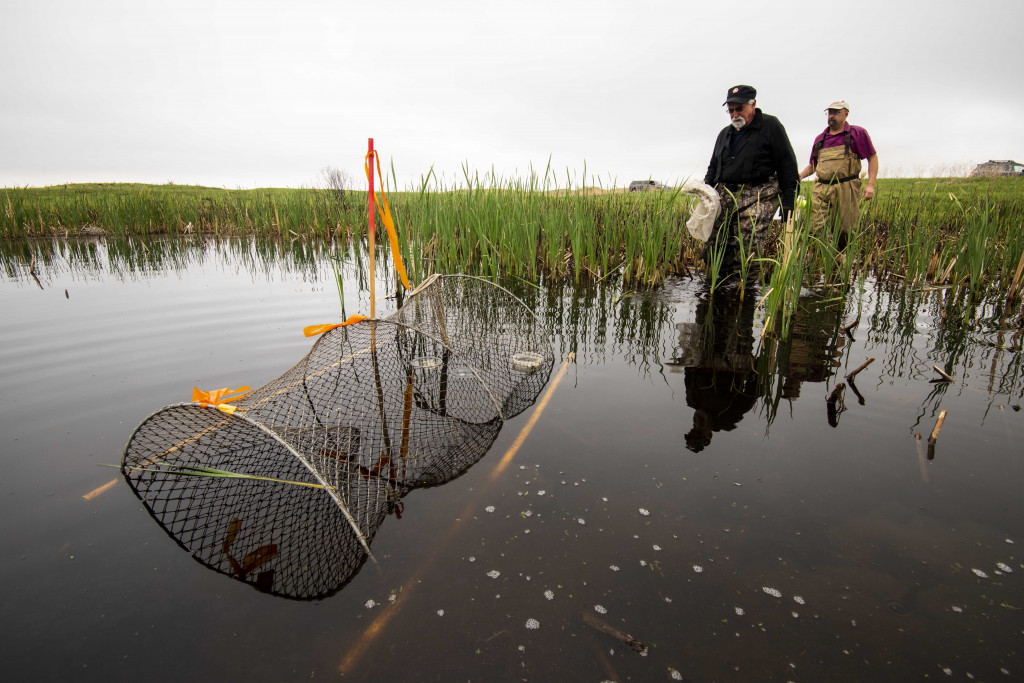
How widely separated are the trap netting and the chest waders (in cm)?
442

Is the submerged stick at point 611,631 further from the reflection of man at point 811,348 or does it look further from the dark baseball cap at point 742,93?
the dark baseball cap at point 742,93

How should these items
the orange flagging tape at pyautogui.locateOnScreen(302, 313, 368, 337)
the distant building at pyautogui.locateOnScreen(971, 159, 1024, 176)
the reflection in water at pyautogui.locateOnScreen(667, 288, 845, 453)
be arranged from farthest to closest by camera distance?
the distant building at pyautogui.locateOnScreen(971, 159, 1024, 176) → the reflection in water at pyautogui.locateOnScreen(667, 288, 845, 453) → the orange flagging tape at pyautogui.locateOnScreen(302, 313, 368, 337)

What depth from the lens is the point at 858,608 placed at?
1.55m

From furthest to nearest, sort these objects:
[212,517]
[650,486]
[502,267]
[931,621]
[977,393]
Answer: [502,267]
[977,393]
[650,486]
[212,517]
[931,621]

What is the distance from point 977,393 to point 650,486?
245cm

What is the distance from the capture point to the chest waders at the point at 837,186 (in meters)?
5.39

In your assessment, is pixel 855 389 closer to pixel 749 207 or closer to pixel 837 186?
pixel 749 207

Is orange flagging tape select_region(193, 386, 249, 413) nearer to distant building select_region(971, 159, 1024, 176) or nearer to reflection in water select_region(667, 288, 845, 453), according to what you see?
reflection in water select_region(667, 288, 845, 453)

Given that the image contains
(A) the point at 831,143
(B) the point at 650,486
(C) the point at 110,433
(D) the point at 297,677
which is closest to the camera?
(D) the point at 297,677

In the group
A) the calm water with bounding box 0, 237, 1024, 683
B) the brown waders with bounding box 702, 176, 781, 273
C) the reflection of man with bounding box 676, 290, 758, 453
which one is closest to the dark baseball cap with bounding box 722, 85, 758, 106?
the brown waders with bounding box 702, 176, 781, 273

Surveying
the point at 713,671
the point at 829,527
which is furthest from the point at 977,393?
the point at 713,671

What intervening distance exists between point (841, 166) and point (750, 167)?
4.04 feet

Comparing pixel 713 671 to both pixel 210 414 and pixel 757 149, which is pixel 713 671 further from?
pixel 757 149

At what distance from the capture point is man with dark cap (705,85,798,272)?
4875 millimetres
